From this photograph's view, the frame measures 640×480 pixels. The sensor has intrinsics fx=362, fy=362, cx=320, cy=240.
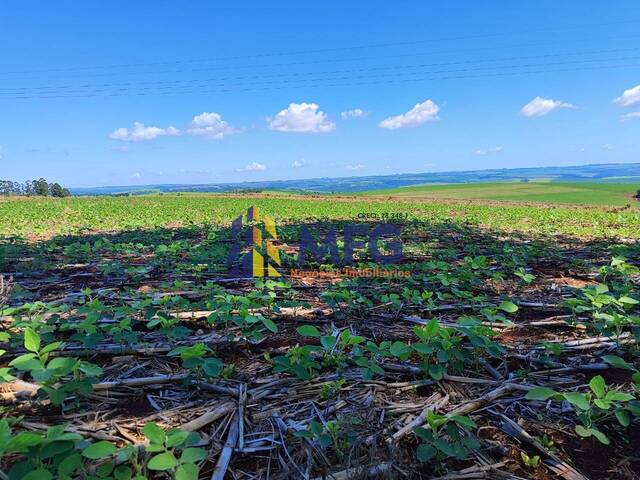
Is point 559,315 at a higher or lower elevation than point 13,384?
lower

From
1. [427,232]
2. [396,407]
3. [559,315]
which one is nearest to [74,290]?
[396,407]

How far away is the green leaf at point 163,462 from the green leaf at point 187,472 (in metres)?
0.03

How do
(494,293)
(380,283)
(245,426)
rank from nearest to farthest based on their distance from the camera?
(245,426) < (494,293) < (380,283)

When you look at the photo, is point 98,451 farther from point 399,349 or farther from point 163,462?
point 399,349

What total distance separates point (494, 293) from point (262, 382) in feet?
10.6

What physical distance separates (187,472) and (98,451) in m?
0.36

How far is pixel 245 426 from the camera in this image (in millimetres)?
1906

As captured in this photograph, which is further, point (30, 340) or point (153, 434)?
point (30, 340)

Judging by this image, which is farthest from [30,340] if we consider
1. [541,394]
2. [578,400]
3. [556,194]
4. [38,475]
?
[556,194]

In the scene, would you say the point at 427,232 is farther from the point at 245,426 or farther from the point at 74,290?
the point at 245,426

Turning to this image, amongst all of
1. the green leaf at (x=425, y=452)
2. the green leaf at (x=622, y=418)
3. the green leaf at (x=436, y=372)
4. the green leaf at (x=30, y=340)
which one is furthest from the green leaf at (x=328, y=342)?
the green leaf at (x=30, y=340)

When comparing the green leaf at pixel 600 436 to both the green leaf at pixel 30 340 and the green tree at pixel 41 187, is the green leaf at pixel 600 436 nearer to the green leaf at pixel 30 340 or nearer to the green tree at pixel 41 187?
the green leaf at pixel 30 340

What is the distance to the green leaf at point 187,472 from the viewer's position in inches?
54.1

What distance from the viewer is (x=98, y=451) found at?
1.40 metres
